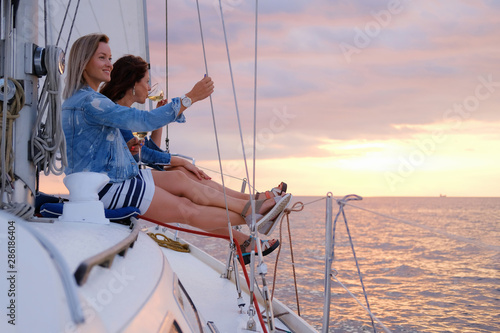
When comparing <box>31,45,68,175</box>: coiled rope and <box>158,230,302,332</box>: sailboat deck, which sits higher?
<box>31,45,68,175</box>: coiled rope

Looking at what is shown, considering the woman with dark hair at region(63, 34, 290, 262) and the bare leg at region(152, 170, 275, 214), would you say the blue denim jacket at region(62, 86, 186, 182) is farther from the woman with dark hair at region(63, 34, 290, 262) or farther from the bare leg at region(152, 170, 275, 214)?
the bare leg at region(152, 170, 275, 214)

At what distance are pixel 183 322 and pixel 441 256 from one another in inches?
717

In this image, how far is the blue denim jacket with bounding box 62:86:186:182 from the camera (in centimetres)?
217

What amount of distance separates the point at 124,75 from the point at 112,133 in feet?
1.85

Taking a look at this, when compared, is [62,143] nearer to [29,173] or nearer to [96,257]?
[29,173]

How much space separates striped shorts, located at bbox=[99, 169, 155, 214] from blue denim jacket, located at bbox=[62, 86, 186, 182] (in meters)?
0.04

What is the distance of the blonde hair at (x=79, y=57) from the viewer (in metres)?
2.30

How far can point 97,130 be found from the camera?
2275 millimetres

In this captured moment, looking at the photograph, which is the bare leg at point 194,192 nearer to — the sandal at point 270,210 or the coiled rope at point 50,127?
the sandal at point 270,210

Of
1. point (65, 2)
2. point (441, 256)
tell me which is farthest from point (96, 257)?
point (441, 256)

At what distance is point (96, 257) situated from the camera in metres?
0.87

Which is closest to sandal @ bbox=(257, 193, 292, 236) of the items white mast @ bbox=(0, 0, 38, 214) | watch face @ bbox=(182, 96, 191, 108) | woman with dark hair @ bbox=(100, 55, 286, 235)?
woman with dark hair @ bbox=(100, 55, 286, 235)

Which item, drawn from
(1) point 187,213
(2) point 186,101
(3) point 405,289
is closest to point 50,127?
(2) point 186,101

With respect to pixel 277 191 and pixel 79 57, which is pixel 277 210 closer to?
pixel 277 191
